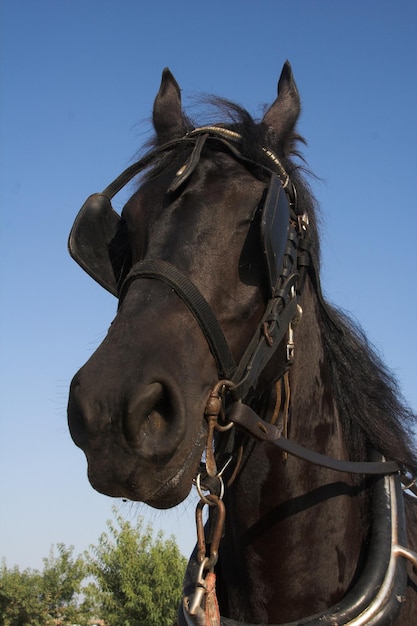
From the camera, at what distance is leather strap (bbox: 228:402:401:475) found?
2.83 metres

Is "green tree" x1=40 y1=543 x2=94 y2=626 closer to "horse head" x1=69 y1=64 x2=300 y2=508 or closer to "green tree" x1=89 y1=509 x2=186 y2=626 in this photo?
"green tree" x1=89 y1=509 x2=186 y2=626

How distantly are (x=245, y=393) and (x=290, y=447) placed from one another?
43 cm

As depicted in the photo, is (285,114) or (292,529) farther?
(285,114)

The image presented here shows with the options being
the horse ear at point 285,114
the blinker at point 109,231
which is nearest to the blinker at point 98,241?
the blinker at point 109,231

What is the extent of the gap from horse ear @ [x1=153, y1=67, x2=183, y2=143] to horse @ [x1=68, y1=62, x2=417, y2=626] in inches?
1.4

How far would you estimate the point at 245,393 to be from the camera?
2834 millimetres

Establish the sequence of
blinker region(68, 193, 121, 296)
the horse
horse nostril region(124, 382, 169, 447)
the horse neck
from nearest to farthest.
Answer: horse nostril region(124, 382, 169, 447) → the horse → the horse neck → blinker region(68, 193, 121, 296)

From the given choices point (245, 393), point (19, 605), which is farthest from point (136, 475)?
point (19, 605)

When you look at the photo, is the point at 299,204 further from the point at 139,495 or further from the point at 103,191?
the point at 139,495

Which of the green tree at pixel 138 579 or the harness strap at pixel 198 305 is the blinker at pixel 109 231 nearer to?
the harness strap at pixel 198 305

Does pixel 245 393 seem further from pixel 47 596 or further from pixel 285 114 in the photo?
pixel 47 596

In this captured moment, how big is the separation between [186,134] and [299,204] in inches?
27.2

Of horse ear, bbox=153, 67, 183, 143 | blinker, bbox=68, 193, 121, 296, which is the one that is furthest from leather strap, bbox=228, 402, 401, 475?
horse ear, bbox=153, 67, 183, 143

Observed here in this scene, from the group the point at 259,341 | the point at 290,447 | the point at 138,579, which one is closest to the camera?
the point at 259,341
